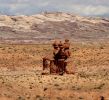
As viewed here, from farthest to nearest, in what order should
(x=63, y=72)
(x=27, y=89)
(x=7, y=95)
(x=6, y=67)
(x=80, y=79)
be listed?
(x=6, y=67) → (x=63, y=72) → (x=80, y=79) → (x=27, y=89) → (x=7, y=95)

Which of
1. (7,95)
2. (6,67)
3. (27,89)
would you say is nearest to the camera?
(7,95)

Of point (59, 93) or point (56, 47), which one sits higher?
point (56, 47)

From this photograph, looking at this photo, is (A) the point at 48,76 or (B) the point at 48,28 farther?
(B) the point at 48,28

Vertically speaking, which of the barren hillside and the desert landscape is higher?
the barren hillside

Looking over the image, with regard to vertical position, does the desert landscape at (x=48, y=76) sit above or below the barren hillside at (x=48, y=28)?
below

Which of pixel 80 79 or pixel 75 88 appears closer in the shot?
pixel 75 88

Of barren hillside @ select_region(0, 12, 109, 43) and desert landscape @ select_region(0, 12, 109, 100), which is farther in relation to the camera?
barren hillside @ select_region(0, 12, 109, 43)

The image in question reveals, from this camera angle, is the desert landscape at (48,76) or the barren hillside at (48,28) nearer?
the desert landscape at (48,76)

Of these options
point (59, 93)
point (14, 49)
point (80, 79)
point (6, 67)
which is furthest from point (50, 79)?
point (14, 49)

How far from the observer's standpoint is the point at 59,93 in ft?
135

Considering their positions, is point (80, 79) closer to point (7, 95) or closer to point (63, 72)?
point (63, 72)

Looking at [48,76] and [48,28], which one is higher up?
[48,28]

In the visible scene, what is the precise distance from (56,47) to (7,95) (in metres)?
14.8

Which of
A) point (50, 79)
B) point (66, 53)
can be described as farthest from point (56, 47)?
point (50, 79)
